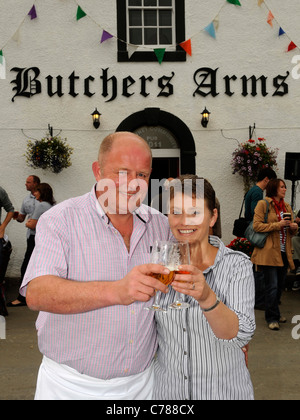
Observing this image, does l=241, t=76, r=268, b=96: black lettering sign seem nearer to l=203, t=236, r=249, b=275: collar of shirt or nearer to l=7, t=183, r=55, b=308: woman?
l=7, t=183, r=55, b=308: woman

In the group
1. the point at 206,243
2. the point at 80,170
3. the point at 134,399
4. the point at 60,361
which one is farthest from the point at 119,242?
the point at 80,170

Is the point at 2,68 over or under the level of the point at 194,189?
over

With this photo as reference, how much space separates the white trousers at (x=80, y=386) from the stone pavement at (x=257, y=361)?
72.6 inches

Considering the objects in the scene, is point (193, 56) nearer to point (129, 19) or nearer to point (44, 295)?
point (129, 19)

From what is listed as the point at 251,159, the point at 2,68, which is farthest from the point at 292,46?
the point at 2,68

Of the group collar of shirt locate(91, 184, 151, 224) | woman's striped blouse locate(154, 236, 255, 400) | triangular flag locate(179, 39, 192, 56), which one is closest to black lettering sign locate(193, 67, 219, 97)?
triangular flag locate(179, 39, 192, 56)

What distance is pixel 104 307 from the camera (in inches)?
63.2

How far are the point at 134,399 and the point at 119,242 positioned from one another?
57 centimetres

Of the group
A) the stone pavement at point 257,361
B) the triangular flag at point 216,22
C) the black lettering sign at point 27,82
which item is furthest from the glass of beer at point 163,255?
the triangular flag at point 216,22

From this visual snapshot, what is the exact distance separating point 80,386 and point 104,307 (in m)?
0.31

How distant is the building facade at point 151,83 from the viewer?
319 inches

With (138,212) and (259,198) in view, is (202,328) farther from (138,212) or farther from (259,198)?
(259,198)

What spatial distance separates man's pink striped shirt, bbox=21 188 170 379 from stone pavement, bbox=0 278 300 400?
196 centimetres

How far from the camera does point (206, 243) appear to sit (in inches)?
68.7
